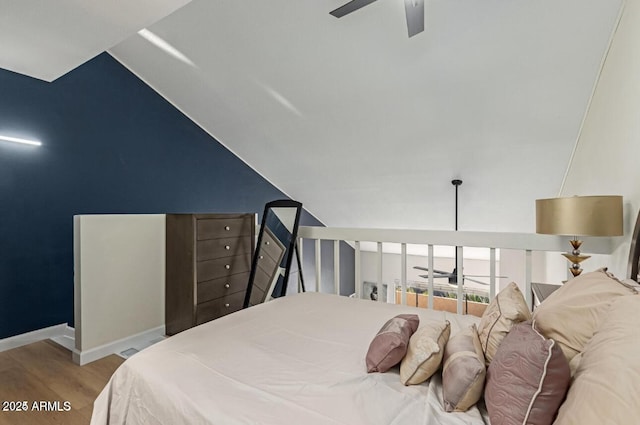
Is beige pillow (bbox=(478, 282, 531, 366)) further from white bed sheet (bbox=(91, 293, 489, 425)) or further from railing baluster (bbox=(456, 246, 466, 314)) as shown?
railing baluster (bbox=(456, 246, 466, 314))

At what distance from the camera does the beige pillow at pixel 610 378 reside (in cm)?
55

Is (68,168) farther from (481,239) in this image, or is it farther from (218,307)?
(481,239)

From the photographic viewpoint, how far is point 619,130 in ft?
6.06

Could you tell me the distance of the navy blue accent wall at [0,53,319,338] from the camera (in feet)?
8.90

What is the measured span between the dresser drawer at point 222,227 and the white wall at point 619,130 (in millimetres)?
2826

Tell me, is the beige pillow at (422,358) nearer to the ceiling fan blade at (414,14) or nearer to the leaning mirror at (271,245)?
the ceiling fan blade at (414,14)

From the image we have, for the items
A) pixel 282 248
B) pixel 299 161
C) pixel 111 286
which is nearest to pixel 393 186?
pixel 299 161

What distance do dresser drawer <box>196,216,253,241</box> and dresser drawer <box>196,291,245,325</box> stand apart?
0.59m

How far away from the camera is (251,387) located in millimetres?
1012

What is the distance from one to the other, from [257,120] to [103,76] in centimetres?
158

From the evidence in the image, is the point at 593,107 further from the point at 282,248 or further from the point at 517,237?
the point at 282,248

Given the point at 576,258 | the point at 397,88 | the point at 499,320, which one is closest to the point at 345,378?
the point at 499,320

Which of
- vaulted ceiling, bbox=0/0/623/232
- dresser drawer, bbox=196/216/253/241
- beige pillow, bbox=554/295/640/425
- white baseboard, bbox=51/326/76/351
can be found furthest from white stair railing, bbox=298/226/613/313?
white baseboard, bbox=51/326/76/351

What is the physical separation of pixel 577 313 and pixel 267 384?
3.13 feet
